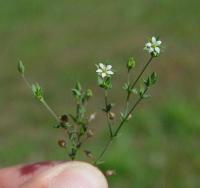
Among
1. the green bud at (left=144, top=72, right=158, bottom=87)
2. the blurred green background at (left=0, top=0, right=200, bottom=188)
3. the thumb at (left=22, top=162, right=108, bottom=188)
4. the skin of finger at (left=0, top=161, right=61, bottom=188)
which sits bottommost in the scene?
the blurred green background at (left=0, top=0, right=200, bottom=188)

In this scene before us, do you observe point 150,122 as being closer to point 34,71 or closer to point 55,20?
point 34,71

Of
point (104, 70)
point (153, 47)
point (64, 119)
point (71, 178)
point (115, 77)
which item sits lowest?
point (115, 77)

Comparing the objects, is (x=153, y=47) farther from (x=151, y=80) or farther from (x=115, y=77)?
(x=115, y=77)

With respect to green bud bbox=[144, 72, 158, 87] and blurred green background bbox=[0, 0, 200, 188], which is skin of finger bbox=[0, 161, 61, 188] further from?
blurred green background bbox=[0, 0, 200, 188]

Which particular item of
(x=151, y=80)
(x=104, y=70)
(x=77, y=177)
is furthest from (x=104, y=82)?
(x=77, y=177)

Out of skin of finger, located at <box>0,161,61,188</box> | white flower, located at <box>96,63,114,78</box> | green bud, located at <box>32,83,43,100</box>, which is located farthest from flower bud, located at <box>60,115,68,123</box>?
skin of finger, located at <box>0,161,61,188</box>

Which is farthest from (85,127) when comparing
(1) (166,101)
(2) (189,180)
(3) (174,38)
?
(3) (174,38)
